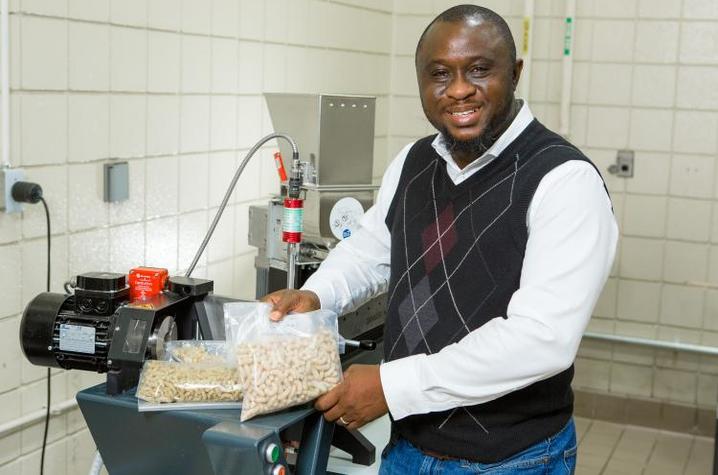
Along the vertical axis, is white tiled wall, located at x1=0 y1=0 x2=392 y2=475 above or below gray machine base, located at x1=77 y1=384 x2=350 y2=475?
above

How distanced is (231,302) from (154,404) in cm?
23

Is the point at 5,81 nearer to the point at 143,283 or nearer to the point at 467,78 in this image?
the point at 143,283

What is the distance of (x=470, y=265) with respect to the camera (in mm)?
1516

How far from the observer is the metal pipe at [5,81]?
1969mm

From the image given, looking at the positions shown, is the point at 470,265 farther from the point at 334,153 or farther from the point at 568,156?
the point at 334,153

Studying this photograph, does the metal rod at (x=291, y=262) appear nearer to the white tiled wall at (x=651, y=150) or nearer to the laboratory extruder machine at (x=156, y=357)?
the laboratory extruder machine at (x=156, y=357)

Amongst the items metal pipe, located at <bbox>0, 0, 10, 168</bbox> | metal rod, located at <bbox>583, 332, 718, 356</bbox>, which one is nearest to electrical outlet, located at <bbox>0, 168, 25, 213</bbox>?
metal pipe, located at <bbox>0, 0, 10, 168</bbox>

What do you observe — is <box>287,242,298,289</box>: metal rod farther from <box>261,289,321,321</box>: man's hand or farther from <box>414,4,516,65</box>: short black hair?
<box>414,4,516,65</box>: short black hair

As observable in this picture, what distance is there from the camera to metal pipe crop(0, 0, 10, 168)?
1969 mm

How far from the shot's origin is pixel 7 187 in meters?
2.02

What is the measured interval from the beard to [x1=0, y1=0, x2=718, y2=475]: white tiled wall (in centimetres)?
100

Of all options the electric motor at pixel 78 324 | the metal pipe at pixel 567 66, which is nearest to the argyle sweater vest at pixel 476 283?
the electric motor at pixel 78 324

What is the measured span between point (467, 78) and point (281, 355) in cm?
52

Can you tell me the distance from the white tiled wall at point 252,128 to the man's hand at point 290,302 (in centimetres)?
82
